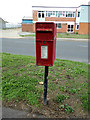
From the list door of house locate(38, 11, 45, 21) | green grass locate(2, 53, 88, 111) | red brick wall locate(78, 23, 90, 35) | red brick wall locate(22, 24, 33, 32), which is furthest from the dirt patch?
red brick wall locate(22, 24, 33, 32)

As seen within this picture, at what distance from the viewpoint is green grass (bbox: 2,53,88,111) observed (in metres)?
2.74

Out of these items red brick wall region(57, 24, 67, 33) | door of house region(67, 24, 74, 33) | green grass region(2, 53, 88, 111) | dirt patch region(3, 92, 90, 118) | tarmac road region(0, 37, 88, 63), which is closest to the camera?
dirt patch region(3, 92, 90, 118)

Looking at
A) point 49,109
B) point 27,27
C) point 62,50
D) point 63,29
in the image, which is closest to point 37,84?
point 49,109

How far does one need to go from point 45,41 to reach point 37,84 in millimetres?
1553

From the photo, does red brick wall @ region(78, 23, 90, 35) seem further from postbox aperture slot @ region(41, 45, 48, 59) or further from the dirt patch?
postbox aperture slot @ region(41, 45, 48, 59)

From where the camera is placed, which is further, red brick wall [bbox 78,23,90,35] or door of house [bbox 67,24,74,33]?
door of house [bbox 67,24,74,33]

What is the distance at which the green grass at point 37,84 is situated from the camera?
274 centimetres

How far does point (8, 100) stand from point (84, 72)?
275 centimetres

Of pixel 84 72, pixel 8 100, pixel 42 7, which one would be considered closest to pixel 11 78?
pixel 8 100

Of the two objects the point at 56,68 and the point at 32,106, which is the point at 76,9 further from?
the point at 32,106

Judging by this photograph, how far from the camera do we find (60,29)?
86.7 feet

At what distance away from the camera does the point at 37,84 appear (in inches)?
130

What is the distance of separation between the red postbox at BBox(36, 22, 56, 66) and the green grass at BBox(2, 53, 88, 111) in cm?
100

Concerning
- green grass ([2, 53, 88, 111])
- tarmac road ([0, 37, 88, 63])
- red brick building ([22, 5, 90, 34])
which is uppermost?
red brick building ([22, 5, 90, 34])
